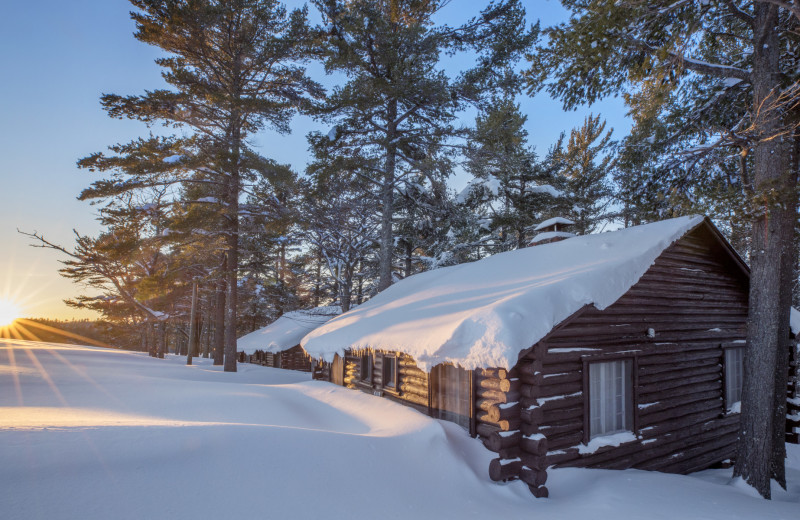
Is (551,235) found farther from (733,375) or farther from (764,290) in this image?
(733,375)

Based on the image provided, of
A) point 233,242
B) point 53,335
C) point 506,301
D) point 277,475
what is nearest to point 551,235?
point 506,301

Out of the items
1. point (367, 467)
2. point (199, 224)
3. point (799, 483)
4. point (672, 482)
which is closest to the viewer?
point (367, 467)

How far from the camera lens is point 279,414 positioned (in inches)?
367

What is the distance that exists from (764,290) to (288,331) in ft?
84.5

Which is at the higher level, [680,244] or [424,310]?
[680,244]

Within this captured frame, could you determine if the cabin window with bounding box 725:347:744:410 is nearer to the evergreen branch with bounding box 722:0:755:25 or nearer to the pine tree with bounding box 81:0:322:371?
the evergreen branch with bounding box 722:0:755:25

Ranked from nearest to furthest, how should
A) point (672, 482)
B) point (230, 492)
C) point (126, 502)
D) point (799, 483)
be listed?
1. point (126, 502)
2. point (230, 492)
3. point (672, 482)
4. point (799, 483)

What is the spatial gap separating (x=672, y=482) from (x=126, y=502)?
348 inches

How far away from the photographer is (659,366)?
935 centimetres

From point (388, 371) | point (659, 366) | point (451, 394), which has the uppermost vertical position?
point (659, 366)

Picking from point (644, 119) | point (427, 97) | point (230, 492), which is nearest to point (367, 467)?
point (230, 492)

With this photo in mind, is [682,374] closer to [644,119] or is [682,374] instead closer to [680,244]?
[680,244]

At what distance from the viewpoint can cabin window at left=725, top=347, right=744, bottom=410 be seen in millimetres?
11039

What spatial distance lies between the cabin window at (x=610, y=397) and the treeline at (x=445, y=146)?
83.3 inches
